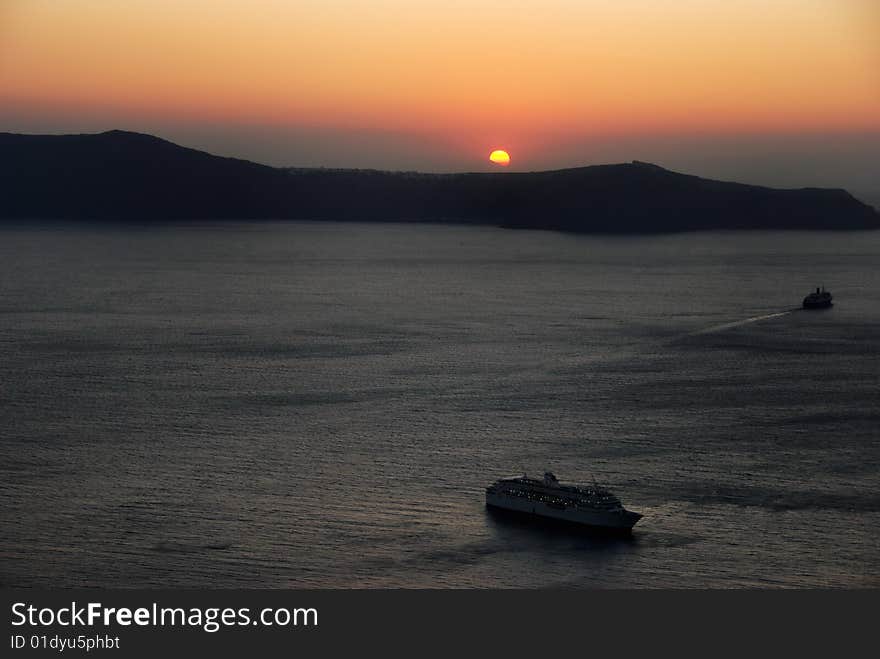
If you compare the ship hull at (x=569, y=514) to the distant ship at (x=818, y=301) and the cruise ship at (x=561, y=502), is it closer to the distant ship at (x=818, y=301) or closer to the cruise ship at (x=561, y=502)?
the cruise ship at (x=561, y=502)

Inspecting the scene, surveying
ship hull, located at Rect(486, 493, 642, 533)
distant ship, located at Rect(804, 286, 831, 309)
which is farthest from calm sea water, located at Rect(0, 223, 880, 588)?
distant ship, located at Rect(804, 286, 831, 309)

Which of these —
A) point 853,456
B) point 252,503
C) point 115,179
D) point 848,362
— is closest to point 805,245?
point 115,179

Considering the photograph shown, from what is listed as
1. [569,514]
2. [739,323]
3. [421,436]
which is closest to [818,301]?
[739,323]

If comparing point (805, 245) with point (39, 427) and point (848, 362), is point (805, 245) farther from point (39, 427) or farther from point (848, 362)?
point (39, 427)

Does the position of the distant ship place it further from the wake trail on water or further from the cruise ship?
the cruise ship

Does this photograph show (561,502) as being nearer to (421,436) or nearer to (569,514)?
(569,514)

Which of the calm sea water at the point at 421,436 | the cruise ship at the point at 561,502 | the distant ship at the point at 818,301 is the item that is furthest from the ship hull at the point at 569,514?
the distant ship at the point at 818,301
